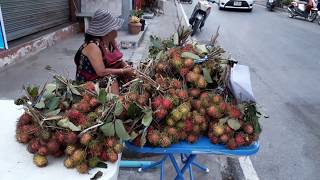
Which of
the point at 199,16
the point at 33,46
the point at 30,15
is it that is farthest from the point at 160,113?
the point at 199,16

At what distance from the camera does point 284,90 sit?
586 cm

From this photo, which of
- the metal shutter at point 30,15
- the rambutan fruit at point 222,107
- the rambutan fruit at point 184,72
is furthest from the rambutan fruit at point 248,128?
the metal shutter at point 30,15

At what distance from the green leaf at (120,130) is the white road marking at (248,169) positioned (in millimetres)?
1968

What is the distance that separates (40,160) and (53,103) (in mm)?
333

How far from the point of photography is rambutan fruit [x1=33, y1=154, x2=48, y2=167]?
1584 mm

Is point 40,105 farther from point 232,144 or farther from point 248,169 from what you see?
point 248,169

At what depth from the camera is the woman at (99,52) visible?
9.29ft

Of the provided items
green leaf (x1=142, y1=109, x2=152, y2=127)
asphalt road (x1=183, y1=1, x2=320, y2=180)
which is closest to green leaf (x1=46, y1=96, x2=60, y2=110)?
green leaf (x1=142, y1=109, x2=152, y2=127)

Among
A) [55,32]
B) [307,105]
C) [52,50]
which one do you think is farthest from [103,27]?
[55,32]

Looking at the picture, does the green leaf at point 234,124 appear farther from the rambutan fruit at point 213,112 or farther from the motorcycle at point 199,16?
the motorcycle at point 199,16

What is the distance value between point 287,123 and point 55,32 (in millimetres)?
5290

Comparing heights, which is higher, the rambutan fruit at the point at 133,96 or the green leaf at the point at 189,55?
the green leaf at the point at 189,55

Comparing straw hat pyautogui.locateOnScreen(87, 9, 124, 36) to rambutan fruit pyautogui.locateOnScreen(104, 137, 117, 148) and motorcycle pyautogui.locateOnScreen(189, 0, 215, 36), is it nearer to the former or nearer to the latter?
rambutan fruit pyautogui.locateOnScreen(104, 137, 117, 148)

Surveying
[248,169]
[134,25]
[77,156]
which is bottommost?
[248,169]
